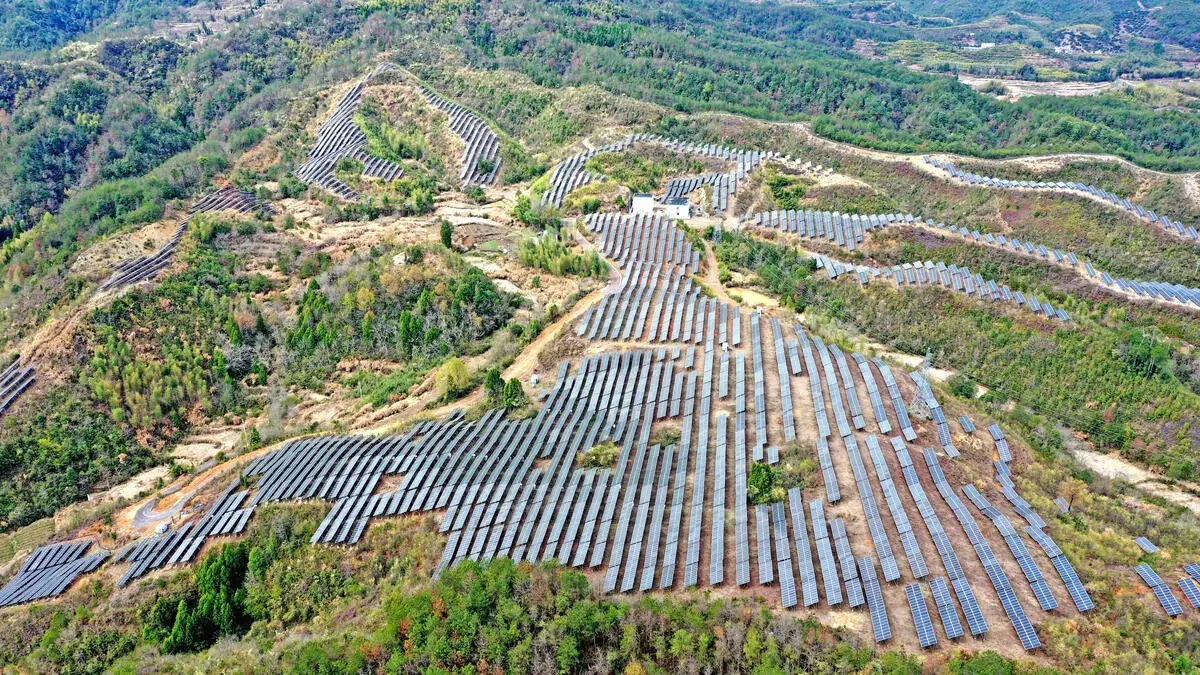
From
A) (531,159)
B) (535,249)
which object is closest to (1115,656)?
(535,249)

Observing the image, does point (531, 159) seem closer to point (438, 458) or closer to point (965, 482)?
point (438, 458)

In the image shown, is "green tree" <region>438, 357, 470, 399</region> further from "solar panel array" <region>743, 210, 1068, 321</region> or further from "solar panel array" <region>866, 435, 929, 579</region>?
"solar panel array" <region>743, 210, 1068, 321</region>

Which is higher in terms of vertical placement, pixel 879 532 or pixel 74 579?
pixel 879 532

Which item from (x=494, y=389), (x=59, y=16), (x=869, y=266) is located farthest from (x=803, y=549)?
(x=59, y=16)

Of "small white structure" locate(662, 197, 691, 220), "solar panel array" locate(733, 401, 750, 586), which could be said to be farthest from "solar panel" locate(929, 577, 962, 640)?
"small white structure" locate(662, 197, 691, 220)

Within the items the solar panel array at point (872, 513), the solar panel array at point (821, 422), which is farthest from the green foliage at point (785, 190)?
the solar panel array at point (872, 513)

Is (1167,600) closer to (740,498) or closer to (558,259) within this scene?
(740,498)

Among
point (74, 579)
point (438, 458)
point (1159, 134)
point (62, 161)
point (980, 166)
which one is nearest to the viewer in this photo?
point (74, 579)
